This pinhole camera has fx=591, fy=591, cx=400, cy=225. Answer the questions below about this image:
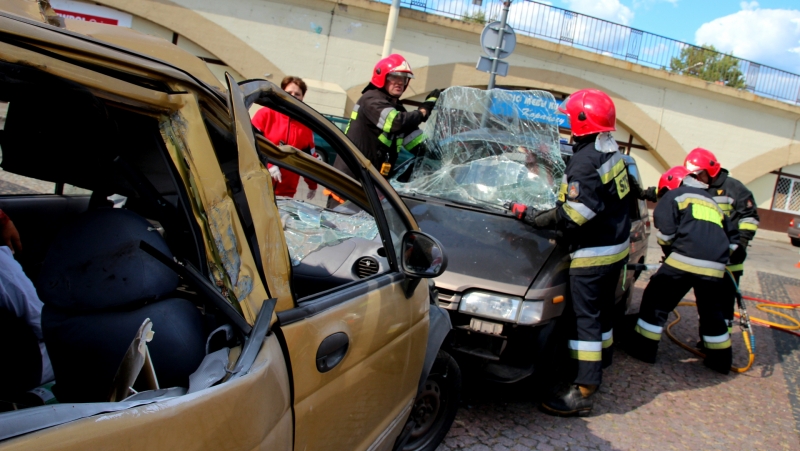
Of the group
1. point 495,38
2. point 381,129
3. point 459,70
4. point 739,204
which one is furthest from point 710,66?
point 381,129

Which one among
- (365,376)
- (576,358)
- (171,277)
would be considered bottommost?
(576,358)

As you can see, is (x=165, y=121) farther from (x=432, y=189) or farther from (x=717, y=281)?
(x=717, y=281)

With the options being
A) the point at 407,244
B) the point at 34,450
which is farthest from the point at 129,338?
the point at 407,244

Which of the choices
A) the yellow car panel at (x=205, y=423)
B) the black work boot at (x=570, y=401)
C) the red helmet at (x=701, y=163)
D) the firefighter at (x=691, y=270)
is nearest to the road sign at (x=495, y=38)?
the red helmet at (x=701, y=163)

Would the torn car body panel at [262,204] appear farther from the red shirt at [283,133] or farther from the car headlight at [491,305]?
the red shirt at [283,133]

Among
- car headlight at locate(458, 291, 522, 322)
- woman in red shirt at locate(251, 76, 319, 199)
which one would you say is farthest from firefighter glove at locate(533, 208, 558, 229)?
woman in red shirt at locate(251, 76, 319, 199)

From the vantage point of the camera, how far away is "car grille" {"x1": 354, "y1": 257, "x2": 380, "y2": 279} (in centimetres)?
286

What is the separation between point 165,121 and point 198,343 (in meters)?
0.58

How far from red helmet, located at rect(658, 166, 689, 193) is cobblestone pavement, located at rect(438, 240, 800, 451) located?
152cm

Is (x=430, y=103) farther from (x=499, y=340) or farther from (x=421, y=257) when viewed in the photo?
(x=421, y=257)

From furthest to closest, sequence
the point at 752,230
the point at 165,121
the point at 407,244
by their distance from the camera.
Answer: the point at 752,230 → the point at 407,244 → the point at 165,121

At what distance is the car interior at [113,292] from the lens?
4.59 feet

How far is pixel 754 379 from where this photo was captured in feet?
16.5

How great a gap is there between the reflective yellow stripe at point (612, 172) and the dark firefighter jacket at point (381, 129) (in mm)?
1773
